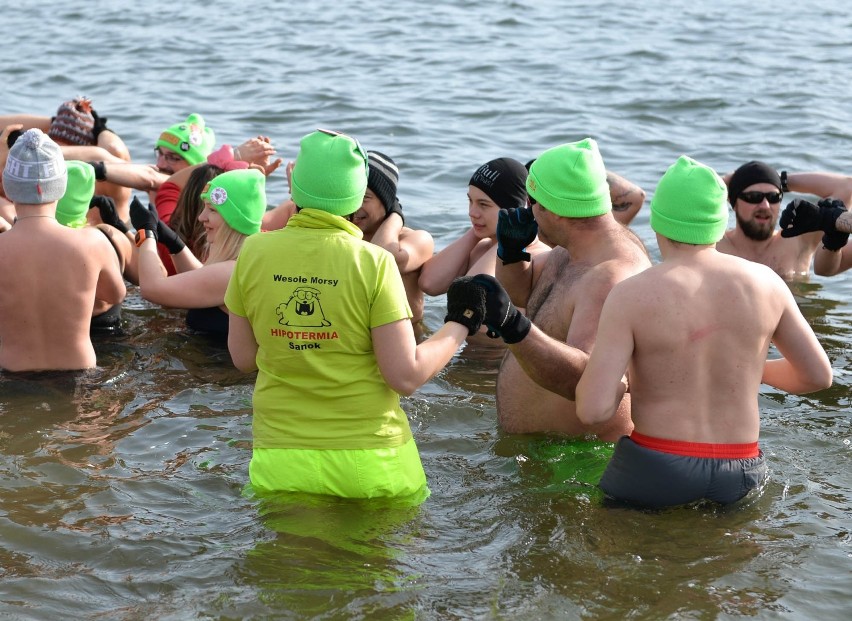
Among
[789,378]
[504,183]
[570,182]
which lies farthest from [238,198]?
[789,378]

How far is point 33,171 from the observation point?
6.23 meters

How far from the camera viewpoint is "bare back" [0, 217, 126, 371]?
6.41 m

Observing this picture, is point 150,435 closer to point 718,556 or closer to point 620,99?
point 718,556

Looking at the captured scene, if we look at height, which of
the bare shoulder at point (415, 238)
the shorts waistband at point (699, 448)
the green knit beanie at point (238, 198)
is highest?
the green knit beanie at point (238, 198)

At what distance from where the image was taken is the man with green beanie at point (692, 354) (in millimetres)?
4426

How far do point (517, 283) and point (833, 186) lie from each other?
12.5 feet

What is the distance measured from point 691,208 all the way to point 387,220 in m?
3.45

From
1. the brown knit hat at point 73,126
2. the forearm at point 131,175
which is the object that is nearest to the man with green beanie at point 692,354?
the forearm at point 131,175

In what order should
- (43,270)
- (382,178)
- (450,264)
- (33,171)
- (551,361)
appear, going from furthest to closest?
1. (450,264)
2. (382,178)
3. (43,270)
4. (33,171)
5. (551,361)

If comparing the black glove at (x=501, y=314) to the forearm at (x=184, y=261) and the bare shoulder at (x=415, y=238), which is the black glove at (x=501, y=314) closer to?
the bare shoulder at (x=415, y=238)

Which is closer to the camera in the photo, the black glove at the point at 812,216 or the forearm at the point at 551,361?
the forearm at the point at 551,361

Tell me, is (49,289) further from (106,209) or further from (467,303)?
(467,303)

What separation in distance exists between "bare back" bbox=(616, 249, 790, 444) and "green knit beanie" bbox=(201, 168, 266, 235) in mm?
2802

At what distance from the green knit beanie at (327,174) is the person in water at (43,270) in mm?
2480
